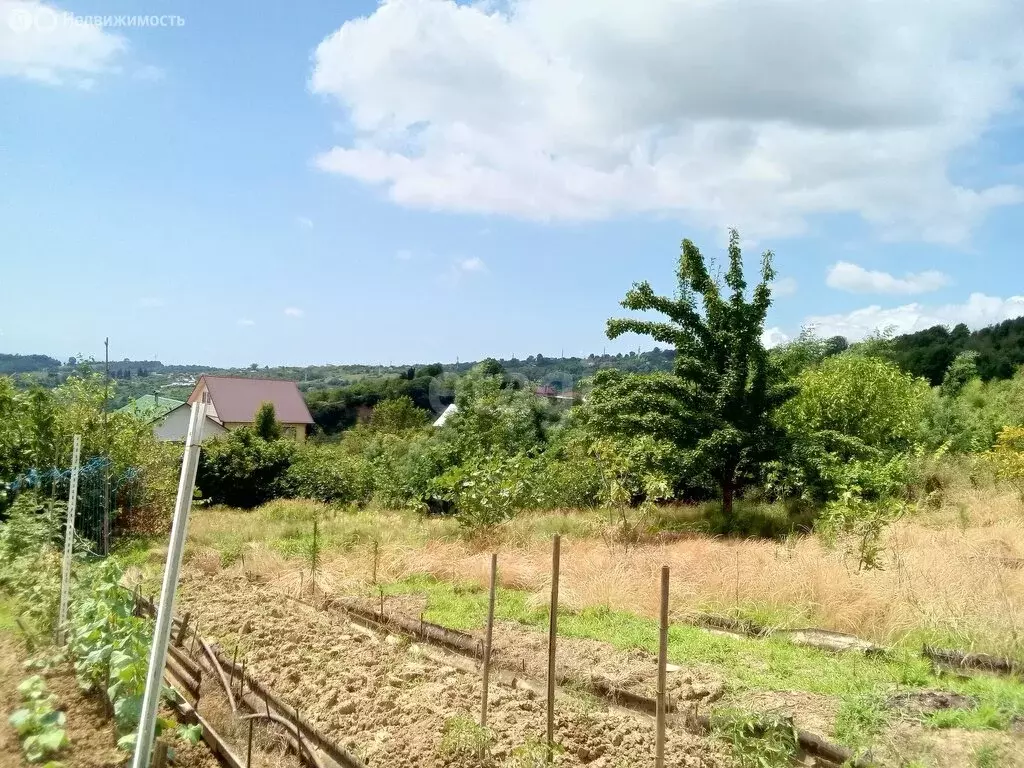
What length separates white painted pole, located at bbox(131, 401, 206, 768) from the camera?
2576 millimetres

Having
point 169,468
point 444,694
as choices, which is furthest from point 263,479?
point 444,694

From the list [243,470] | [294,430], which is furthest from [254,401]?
[243,470]

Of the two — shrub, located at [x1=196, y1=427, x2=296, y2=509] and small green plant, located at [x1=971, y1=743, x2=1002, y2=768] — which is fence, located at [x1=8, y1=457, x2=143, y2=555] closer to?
shrub, located at [x1=196, y1=427, x2=296, y2=509]

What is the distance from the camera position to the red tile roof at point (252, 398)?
116 ft

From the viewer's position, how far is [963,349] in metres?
32.9

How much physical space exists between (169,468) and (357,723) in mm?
8606

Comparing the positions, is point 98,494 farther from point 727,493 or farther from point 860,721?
point 727,493

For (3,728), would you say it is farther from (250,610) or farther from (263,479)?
(263,479)

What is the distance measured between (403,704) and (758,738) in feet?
6.99

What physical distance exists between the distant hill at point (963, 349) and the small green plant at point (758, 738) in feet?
87.9

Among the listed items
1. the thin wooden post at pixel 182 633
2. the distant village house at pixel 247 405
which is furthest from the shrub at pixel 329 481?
the distant village house at pixel 247 405

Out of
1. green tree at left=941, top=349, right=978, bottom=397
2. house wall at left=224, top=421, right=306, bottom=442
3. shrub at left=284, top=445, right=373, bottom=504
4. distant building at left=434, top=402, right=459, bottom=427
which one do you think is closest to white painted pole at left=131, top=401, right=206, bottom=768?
shrub at left=284, top=445, right=373, bottom=504

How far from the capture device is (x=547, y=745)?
385 centimetres

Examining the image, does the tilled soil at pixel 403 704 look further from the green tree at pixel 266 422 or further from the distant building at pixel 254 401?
the distant building at pixel 254 401
